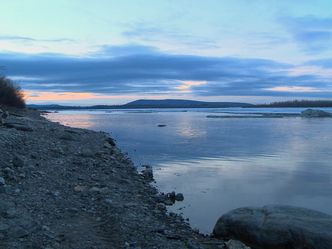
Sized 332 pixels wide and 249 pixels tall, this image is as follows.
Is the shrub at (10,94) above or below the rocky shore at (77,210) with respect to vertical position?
above

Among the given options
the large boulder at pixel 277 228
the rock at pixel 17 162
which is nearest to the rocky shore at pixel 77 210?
the rock at pixel 17 162

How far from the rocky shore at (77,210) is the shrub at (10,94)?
37676mm

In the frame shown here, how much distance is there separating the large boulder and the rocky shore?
431 millimetres

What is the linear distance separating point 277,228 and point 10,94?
1885 inches

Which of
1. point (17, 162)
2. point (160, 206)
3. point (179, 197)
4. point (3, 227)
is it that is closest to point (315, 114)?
point (179, 197)

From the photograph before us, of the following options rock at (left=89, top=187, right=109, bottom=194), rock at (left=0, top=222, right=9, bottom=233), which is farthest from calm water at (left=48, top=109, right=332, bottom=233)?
rock at (left=0, top=222, right=9, bottom=233)

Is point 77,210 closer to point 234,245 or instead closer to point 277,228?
point 234,245

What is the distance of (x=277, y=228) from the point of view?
7891mm

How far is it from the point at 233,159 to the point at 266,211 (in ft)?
40.6

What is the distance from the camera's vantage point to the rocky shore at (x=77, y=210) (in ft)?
22.8

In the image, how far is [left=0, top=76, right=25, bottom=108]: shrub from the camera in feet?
161

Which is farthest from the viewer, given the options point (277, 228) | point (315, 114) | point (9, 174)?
point (315, 114)

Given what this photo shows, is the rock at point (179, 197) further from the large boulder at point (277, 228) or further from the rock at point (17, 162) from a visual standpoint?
the rock at point (17, 162)

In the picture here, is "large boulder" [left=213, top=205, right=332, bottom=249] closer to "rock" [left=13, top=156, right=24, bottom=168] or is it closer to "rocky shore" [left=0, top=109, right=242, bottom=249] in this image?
"rocky shore" [left=0, top=109, right=242, bottom=249]
